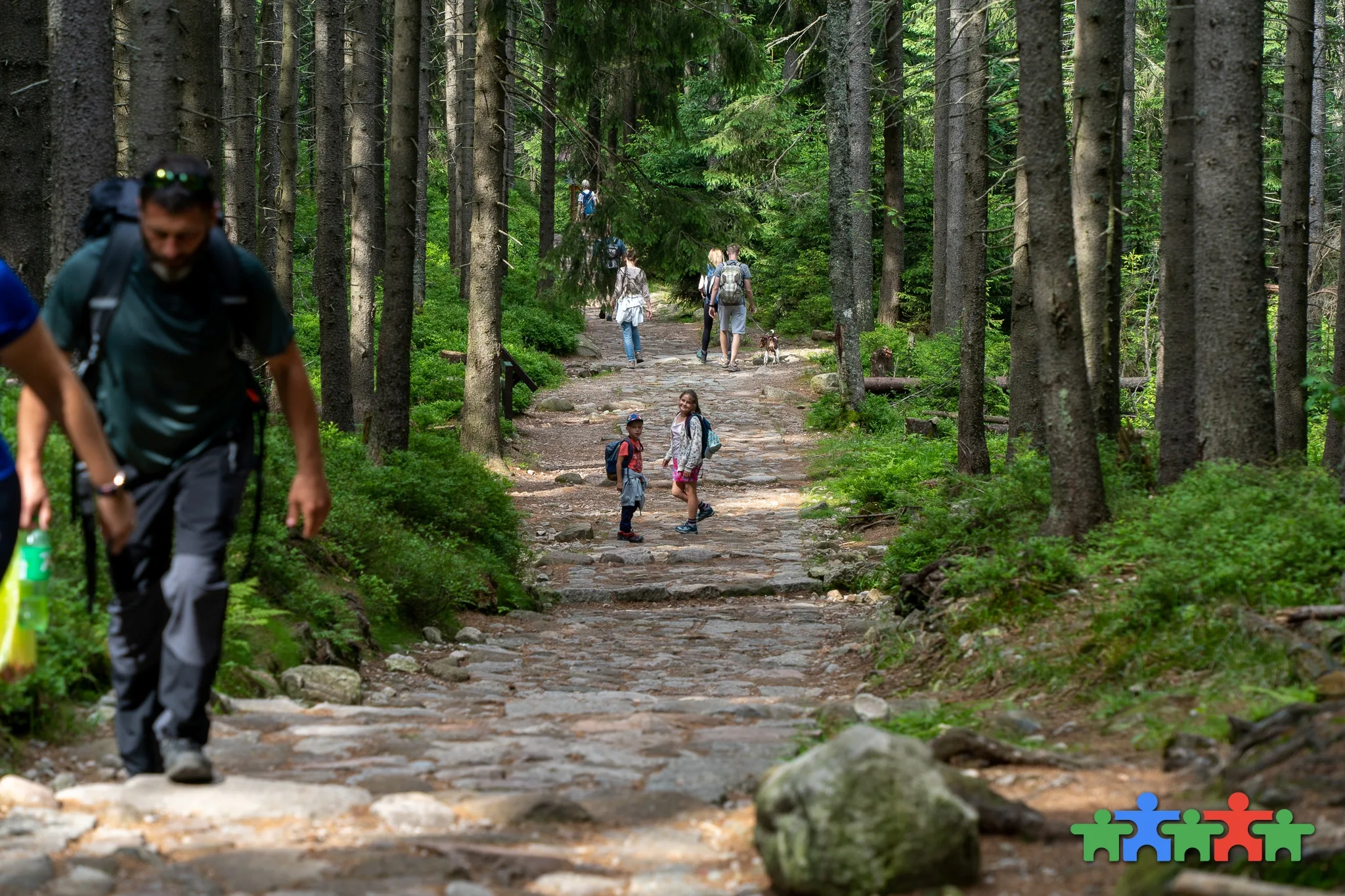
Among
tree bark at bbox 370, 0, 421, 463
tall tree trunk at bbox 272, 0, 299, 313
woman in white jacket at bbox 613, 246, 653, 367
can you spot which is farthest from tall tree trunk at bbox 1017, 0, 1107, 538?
woman in white jacket at bbox 613, 246, 653, 367

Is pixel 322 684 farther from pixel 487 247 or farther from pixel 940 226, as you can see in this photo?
pixel 940 226

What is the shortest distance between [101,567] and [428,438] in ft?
27.5

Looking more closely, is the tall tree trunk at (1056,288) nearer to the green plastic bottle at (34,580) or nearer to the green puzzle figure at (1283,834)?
the green puzzle figure at (1283,834)

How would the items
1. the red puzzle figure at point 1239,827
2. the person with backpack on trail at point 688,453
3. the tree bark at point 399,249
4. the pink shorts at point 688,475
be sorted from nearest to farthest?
the red puzzle figure at point 1239,827
the tree bark at point 399,249
the person with backpack on trail at point 688,453
the pink shorts at point 688,475

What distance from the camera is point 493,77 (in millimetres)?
16766

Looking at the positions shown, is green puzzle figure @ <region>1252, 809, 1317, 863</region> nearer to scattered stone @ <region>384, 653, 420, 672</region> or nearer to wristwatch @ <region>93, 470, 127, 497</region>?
wristwatch @ <region>93, 470, 127, 497</region>

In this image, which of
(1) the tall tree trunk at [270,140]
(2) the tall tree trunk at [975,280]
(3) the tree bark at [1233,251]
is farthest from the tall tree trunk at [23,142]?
(1) the tall tree trunk at [270,140]

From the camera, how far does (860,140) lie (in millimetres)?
25422

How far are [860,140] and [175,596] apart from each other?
22.5 m

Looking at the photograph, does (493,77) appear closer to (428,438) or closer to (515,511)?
(428,438)

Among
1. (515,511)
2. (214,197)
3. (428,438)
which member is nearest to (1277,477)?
(214,197)

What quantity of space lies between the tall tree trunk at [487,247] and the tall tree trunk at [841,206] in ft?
19.9

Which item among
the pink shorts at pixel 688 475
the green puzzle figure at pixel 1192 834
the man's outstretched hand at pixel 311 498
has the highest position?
the man's outstretched hand at pixel 311 498

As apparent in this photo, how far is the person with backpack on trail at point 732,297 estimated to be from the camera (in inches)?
1022
